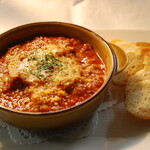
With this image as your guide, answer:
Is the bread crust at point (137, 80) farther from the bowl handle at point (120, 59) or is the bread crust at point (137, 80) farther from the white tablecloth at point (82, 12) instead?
the white tablecloth at point (82, 12)

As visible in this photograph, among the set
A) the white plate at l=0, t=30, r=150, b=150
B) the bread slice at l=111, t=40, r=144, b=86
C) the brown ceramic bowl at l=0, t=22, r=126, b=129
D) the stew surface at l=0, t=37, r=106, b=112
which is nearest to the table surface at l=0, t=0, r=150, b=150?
the bread slice at l=111, t=40, r=144, b=86

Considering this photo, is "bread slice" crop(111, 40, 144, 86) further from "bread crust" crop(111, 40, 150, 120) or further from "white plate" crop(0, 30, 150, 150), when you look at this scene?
"white plate" crop(0, 30, 150, 150)

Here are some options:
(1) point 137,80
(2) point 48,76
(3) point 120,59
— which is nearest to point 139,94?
(1) point 137,80

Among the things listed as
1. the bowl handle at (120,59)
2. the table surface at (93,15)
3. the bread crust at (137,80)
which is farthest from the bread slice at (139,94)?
the table surface at (93,15)

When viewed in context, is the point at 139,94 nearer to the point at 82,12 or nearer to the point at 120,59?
the point at 120,59

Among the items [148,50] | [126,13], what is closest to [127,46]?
[148,50]

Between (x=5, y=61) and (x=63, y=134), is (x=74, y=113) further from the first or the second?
(x=5, y=61)
